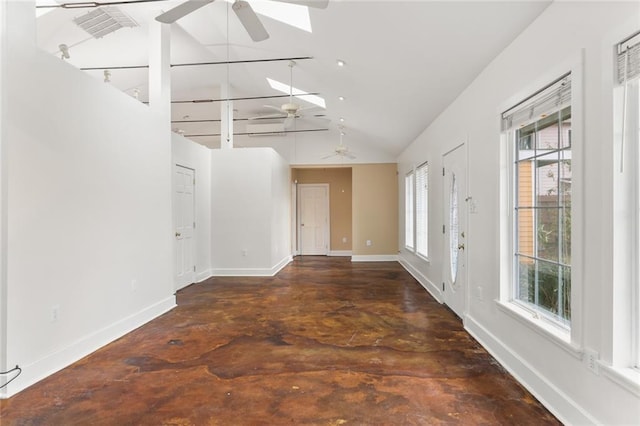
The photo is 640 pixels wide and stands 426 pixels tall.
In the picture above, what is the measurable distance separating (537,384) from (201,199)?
5.83m

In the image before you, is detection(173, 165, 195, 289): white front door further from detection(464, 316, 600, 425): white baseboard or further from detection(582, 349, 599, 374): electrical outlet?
detection(582, 349, 599, 374): electrical outlet

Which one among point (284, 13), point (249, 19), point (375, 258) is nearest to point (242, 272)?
point (375, 258)

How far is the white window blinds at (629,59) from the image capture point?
1.54 metres

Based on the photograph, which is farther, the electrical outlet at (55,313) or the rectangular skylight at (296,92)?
the rectangular skylight at (296,92)

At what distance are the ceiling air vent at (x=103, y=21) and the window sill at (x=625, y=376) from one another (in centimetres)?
513

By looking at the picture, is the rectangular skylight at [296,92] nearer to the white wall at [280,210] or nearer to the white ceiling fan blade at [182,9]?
the white wall at [280,210]

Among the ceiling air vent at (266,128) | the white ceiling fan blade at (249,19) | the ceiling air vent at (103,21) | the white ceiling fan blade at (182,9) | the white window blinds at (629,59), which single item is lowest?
the white window blinds at (629,59)

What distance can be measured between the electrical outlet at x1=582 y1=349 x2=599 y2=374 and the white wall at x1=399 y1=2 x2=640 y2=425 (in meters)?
0.03

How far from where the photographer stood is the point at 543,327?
2.24 meters

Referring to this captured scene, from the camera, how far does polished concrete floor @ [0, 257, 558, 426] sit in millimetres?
2123

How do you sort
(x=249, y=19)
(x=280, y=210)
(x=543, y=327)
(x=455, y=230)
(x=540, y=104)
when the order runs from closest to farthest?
(x=543, y=327) < (x=540, y=104) < (x=249, y=19) < (x=455, y=230) < (x=280, y=210)

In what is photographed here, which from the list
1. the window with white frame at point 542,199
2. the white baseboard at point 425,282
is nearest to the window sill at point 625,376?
the window with white frame at point 542,199

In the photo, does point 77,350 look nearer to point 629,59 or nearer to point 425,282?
point 629,59

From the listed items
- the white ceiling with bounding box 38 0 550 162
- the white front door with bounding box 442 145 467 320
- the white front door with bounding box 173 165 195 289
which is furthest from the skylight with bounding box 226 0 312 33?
the white front door with bounding box 173 165 195 289
